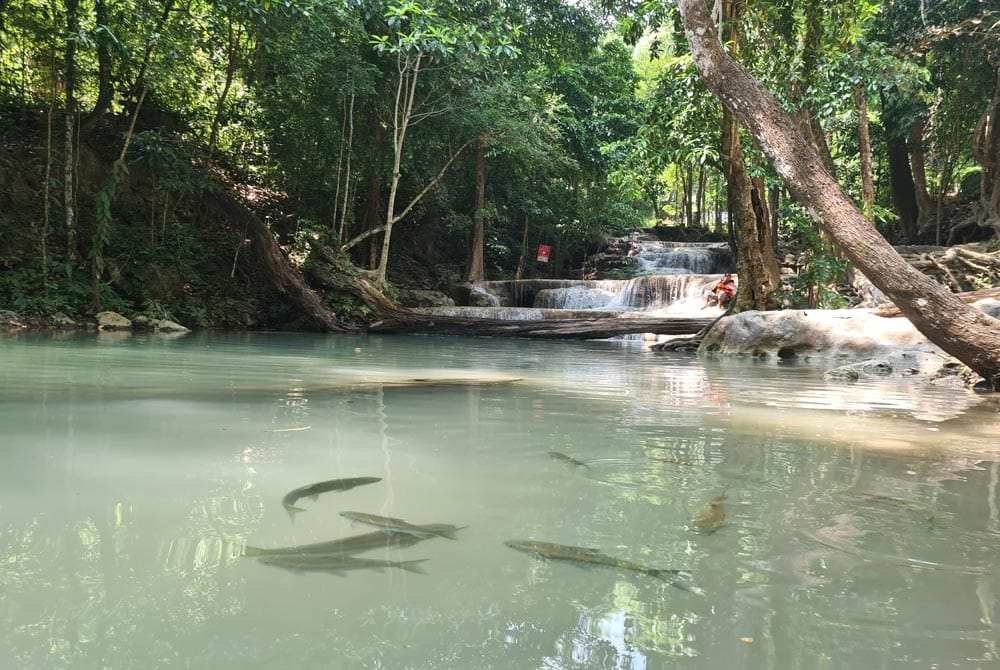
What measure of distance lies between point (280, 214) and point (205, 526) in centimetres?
1595

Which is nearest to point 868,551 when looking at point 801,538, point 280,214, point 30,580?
point 801,538

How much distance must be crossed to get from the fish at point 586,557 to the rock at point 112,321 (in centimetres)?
1098

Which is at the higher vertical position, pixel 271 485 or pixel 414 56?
pixel 414 56

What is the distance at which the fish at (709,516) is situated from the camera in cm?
171

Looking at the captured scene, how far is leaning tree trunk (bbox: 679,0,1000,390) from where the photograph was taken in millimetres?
4867

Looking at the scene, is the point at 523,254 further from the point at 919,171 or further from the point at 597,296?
the point at 919,171

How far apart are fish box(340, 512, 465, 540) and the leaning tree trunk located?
14.7 ft

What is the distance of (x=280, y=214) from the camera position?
16.4 metres

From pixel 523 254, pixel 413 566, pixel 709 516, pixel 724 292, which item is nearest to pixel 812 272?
pixel 724 292

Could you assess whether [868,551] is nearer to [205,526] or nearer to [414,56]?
[205,526]

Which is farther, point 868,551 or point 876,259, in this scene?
point 876,259

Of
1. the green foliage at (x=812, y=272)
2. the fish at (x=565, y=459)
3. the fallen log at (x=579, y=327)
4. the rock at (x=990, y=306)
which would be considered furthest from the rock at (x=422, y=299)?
the fish at (x=565, y=459)

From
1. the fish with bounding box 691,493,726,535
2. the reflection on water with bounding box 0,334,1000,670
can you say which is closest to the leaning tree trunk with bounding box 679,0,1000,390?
the reflection on water with bounding box 0,334,1000,670

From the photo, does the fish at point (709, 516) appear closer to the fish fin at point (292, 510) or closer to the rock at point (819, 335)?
the fish fin at point (292, 510)
